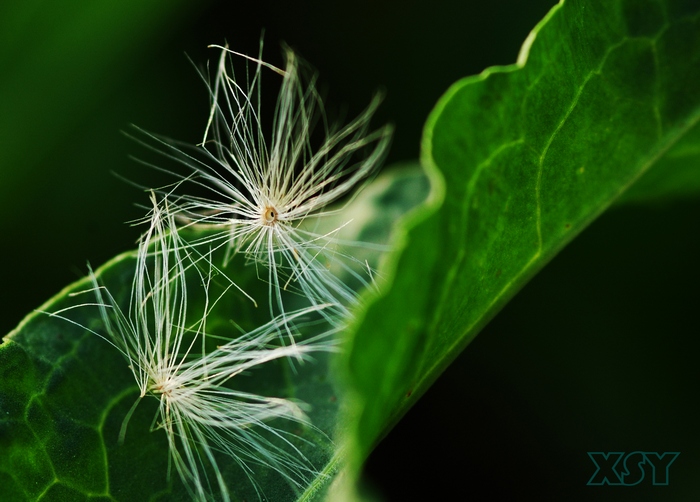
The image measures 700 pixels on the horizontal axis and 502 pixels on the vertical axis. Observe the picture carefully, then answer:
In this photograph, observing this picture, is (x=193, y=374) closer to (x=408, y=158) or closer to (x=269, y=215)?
(x=269, y=215)

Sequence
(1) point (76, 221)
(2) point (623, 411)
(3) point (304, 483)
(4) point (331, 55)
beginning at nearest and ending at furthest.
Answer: (3) point (304, 483) < (2) point (623, 411) < (1) point (76, 221) < (4) point (331, 55)

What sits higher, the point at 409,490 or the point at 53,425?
the point at 409,490

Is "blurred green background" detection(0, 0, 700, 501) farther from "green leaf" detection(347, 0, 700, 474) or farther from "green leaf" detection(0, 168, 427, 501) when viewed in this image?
"green leaf" detection(347, 0, 700, 474)

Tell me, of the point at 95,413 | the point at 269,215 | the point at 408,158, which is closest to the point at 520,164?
the point at 269,215

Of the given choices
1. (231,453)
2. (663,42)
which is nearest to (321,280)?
(231,453)

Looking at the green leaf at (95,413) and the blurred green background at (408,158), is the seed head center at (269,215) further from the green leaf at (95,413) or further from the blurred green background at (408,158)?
the blurred green background at (408,158)

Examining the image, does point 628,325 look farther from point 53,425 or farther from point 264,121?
point 53,425

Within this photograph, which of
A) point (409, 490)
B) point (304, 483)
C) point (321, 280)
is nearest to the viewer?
point (304, 483)

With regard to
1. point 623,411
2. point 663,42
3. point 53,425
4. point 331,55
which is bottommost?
point 53,425
